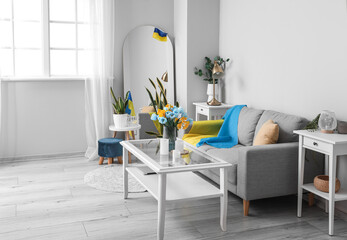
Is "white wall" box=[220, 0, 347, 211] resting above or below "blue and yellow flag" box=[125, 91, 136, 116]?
above

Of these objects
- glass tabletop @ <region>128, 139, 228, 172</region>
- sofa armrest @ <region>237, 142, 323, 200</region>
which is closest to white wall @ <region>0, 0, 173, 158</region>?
glass tabletop @ <region>128, 139, 228, 172</region>

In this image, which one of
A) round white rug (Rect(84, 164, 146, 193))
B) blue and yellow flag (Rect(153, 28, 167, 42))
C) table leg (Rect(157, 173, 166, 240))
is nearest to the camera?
table leg (Rect(157, 173, 166, 240))

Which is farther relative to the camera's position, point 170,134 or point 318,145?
point 170,134

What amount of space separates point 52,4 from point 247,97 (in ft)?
8.78

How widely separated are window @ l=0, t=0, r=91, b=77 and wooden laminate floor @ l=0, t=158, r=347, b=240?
1715 millimetres

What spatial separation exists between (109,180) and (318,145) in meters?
2.17

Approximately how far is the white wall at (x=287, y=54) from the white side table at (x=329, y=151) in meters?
0.34

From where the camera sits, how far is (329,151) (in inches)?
117

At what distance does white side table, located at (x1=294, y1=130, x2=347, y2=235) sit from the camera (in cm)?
296

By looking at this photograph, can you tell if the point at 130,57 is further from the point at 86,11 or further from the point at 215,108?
the point at 215,108

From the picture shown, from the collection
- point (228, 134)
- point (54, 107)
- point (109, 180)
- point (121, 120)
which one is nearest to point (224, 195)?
point (228, 134)

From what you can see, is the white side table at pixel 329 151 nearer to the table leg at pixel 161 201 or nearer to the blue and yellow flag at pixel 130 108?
the table leg at pixel 161 201

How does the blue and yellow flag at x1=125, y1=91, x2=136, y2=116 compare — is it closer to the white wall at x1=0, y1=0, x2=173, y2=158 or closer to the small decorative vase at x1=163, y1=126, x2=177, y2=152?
the white wall at x1=0, y1=0, x2=173, y2=158

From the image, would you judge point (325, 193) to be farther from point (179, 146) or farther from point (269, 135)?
point (179, 146)
